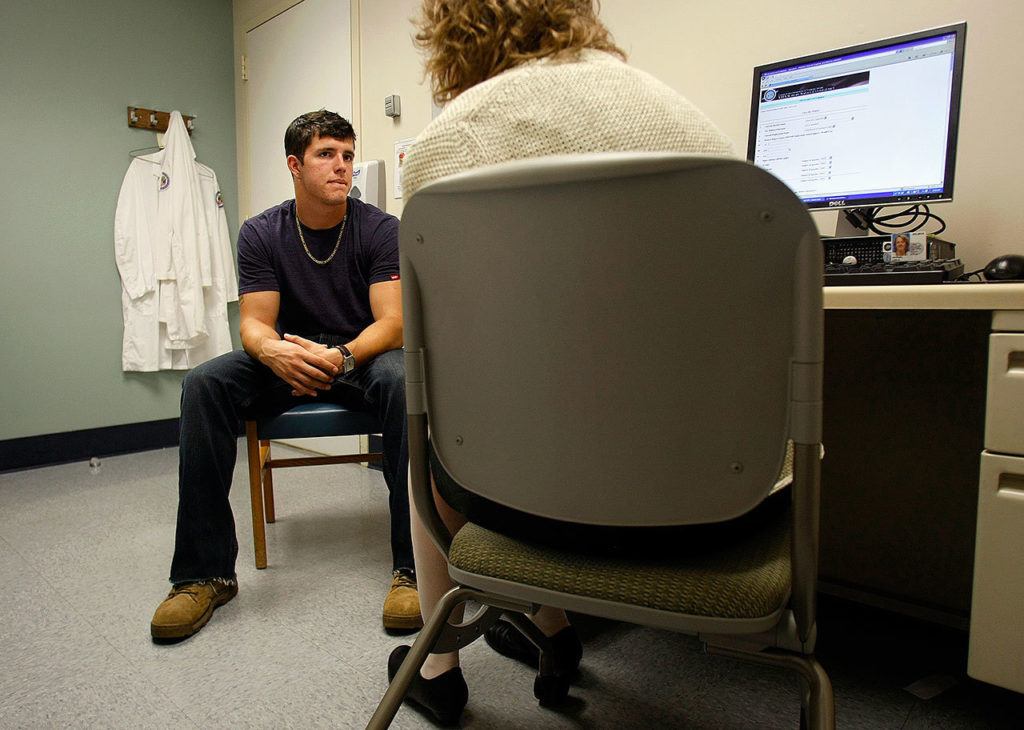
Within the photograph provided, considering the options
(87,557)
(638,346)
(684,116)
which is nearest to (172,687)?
(87,557)

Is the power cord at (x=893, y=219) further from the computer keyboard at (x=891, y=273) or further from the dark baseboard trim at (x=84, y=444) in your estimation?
the dark baseboard trim at (x=84, y=444)

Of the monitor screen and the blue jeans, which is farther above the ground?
the monitor screen

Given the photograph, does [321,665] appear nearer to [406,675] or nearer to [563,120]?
[406,675]

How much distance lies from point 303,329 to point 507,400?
4.47 ft

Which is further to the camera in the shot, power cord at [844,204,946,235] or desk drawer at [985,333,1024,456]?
power cord at [844,204,946,235]

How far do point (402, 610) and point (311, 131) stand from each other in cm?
132

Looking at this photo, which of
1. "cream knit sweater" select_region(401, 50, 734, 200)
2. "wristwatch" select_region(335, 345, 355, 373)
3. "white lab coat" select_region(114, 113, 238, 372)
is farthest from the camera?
"white lab coat" select_region(114, 113, 238, 372)

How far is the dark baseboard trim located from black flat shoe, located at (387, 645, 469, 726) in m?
2.62

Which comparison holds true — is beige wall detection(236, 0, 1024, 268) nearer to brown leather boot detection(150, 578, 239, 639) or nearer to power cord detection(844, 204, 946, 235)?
power cord detection(844, 204, 946, 235)

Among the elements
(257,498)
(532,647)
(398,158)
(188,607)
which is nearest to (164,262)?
(398,158)

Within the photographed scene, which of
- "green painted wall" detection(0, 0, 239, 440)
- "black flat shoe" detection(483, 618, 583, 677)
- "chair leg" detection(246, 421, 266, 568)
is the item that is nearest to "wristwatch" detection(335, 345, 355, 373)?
"chair leg" detection(246, 421, 266, 568)

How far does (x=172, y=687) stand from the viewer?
45.5 inches

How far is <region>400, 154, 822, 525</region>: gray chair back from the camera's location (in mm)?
500

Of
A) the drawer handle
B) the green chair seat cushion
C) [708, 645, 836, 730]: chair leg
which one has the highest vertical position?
the drawer handle
